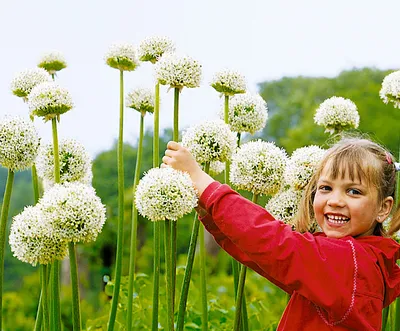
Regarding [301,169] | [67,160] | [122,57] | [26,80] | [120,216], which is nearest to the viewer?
[301,169]

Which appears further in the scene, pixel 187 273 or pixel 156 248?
pixel 156 248

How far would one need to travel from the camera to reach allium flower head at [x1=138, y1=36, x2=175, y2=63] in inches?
118

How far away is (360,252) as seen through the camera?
92.7 inches

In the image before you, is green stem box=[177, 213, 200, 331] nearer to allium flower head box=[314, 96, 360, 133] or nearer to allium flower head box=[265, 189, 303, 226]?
allium flower head box=[265, 189, 303, 226]

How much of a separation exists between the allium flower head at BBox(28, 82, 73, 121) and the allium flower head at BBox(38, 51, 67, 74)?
684 mm

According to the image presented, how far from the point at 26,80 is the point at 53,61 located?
36 centimetres

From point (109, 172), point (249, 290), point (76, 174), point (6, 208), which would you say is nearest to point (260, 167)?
point (76, 174)

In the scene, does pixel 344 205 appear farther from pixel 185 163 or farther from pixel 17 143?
pixel 17 143

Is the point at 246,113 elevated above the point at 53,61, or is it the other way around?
the point at 53,61

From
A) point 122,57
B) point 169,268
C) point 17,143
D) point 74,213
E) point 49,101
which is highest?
point 122,57

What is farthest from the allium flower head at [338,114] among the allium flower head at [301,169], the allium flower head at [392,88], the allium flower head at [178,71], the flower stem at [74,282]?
the flower stem at [74,282]

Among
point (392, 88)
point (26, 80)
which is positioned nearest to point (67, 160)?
point (26, 80)

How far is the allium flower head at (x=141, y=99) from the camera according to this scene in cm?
322

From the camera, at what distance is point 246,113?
299 cm
